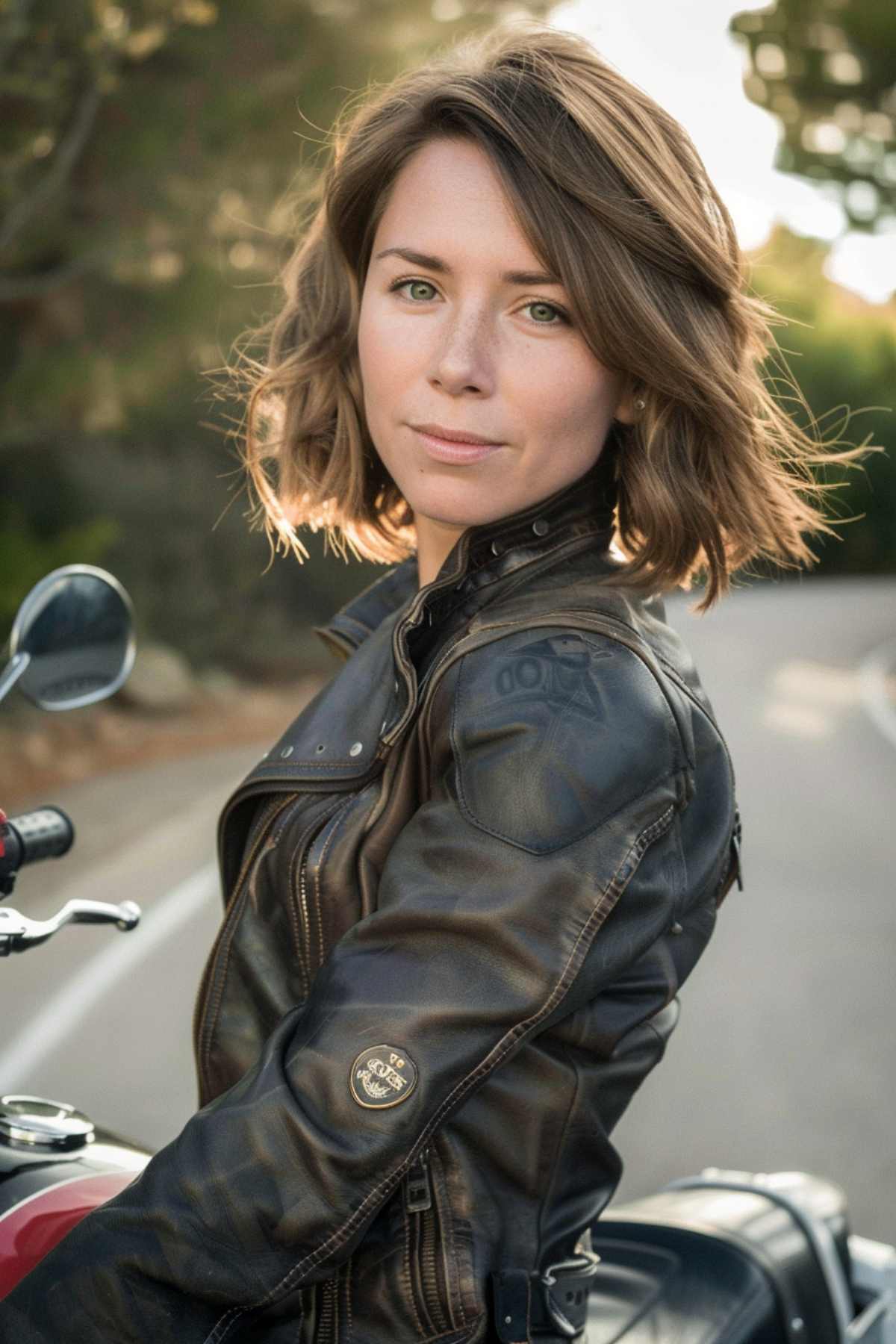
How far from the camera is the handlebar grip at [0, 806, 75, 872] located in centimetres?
181

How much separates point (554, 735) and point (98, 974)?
492 centimetres

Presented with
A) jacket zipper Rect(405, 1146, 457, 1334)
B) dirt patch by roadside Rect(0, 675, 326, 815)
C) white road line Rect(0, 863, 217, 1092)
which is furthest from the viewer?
dirt patch by roadside Rect(0, 675, 326, 815)

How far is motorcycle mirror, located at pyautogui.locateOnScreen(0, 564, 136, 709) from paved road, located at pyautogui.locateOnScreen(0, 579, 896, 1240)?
294 cm

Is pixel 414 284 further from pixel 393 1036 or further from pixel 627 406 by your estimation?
pixel 393 1036

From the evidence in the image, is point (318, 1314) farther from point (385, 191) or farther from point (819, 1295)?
point (385, 191)

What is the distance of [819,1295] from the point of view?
79.4 inches

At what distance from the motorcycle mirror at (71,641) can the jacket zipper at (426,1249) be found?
2.18 feet

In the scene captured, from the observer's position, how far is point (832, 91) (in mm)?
27172

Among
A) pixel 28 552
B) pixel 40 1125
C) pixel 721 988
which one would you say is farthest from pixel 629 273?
pixel 28 552

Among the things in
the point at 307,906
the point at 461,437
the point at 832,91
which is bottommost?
the point at 307,906

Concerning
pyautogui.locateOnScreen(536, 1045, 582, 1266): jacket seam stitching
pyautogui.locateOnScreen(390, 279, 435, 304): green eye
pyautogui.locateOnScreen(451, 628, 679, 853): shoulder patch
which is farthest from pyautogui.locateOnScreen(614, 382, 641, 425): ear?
pyautogui.locateOnScreen(536, 1045, 582, 1266): jacket seam stitching

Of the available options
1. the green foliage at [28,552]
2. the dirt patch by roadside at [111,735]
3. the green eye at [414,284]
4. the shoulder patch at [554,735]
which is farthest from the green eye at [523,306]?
the green foliage at [28,552]

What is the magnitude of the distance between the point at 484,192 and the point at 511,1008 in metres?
0.93

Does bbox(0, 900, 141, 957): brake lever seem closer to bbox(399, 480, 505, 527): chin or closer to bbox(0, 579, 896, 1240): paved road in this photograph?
bbox(399, 480, 505, 527): chin
